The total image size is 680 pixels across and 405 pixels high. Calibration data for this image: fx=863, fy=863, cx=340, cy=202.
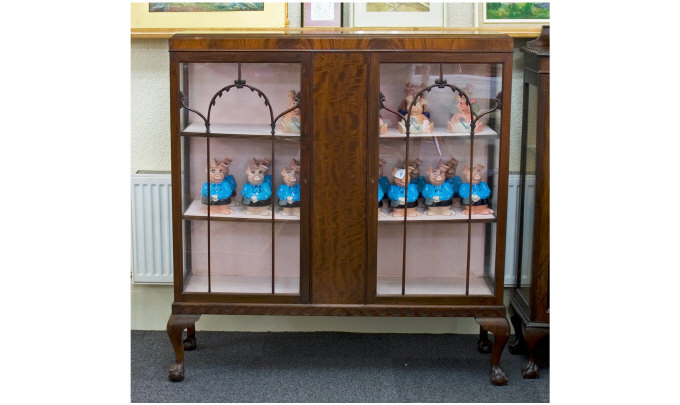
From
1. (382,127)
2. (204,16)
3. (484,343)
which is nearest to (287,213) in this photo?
(382,127)

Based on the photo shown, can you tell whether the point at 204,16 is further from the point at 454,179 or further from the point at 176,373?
the point at 176,373

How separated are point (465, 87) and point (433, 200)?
38cm

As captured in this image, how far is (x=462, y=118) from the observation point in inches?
108

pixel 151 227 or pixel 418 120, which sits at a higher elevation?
pixel 418 120

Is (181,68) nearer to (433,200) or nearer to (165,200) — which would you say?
(165,200)

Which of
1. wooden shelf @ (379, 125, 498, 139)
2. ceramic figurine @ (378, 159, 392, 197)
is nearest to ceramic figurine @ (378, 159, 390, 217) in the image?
ceramic figurine @ (378, 159, 392, 197)

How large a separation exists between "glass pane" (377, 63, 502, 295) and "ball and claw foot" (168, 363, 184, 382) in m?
0.72

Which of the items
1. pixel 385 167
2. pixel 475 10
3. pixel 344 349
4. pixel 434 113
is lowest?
pixel 344 349

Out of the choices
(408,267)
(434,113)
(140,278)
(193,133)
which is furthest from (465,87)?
(140,278)

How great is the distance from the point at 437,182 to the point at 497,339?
0.56 meters

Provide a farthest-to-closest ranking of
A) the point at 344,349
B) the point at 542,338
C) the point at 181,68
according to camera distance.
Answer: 1. the point at 344,349
2. the point at 542,338
3. the point at 181,68

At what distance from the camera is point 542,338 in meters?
2.96

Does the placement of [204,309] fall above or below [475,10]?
below

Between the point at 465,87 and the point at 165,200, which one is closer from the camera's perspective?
the point at 465,87
